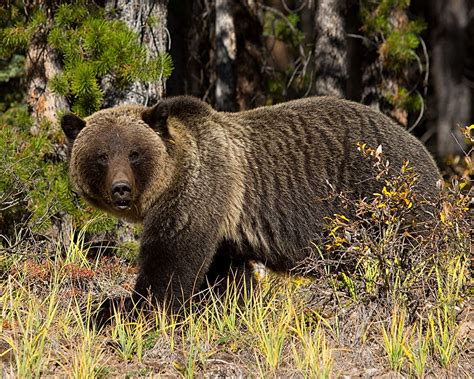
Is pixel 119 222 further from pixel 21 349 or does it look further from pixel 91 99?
pixel 21 349

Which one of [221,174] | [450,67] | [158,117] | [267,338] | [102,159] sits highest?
[158,117]

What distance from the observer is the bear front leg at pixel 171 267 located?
18.5 ft

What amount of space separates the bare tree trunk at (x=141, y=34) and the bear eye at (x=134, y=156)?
1550 mm

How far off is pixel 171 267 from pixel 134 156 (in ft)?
2.63

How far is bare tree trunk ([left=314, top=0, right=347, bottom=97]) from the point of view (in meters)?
9.28

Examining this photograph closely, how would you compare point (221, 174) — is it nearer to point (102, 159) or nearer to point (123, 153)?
point (123, 153)

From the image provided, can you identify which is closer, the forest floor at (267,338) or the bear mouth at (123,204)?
the forest floor at (267,338)

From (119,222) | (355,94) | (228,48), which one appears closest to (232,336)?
(119,222)

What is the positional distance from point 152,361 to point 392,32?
20.3 ft

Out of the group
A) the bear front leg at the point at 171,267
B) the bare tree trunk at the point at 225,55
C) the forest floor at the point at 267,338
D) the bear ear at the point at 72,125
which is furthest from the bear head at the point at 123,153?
the bare tree trunk at the point at 225,55

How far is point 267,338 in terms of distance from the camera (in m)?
5.05

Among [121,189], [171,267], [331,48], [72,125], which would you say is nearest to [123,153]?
[121,189]

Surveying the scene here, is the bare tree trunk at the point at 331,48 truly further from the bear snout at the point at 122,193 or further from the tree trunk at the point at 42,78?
the bear snout at the point at 122,193

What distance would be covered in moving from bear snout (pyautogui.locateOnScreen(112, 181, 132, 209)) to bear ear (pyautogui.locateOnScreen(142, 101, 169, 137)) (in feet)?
1.88
